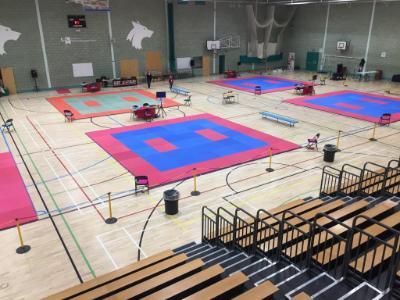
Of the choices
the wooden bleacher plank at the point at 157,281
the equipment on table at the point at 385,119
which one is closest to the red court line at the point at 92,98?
the equipment on table at the point at 385,119

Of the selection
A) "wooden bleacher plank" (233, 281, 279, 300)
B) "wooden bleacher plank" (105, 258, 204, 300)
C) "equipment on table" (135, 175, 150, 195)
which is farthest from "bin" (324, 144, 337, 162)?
"wooden bleacher plank" (233, 281, 279, 300)

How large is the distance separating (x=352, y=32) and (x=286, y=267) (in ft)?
113

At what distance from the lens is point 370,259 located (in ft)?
17.6

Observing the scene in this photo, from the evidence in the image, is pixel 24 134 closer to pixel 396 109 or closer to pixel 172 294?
pixel 172 294

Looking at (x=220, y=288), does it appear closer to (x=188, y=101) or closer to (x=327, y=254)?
(x=327, y=254)

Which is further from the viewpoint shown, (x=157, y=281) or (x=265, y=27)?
(x=265, y=27)

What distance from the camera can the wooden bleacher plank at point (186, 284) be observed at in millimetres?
5426

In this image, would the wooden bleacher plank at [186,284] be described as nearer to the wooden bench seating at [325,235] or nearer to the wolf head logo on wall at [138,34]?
the wooden bench seating at [325,235]

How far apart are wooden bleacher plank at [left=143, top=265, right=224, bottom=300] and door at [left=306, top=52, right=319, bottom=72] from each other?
1446 inches

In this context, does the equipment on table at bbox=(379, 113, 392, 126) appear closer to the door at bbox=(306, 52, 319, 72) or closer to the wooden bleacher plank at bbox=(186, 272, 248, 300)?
the wooden bleacher plank at bbox=(186, 272, 248, 300)

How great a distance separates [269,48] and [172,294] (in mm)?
37227

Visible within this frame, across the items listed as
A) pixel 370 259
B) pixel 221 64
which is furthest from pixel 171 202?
pixel 221 64

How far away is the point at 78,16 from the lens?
28.3 meters

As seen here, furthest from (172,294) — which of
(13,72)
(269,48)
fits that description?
(269,48)
